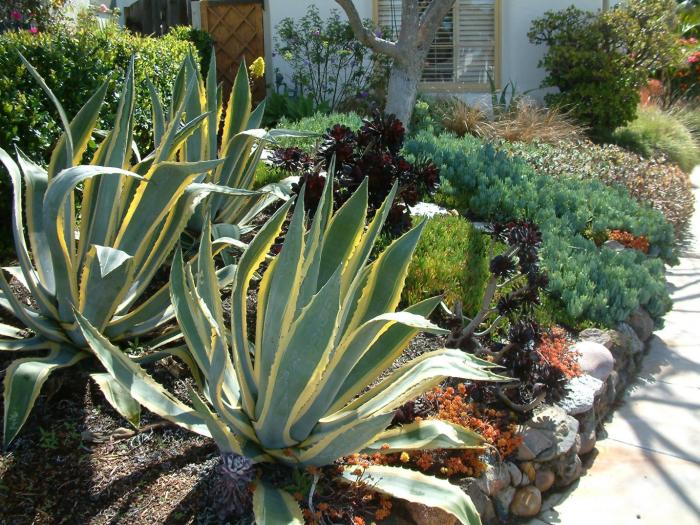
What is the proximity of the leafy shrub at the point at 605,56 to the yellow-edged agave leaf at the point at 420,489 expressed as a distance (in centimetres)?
945

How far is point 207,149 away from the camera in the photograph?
4176 millimetres

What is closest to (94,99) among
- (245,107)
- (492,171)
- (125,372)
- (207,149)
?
(207,149)

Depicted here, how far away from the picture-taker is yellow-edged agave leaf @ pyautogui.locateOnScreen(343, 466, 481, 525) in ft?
8.04

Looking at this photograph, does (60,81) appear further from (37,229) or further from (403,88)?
(403,88)

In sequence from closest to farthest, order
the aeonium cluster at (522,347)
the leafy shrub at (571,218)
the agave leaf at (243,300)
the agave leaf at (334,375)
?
the agave leaf at (334,375) → the agave leaf at (243,300) → the aeonium cluster at (522,347) → the leafy shrub at (571,218)

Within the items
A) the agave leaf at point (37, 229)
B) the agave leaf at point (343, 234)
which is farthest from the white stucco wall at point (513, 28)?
the agave leaf at point (343, 234)

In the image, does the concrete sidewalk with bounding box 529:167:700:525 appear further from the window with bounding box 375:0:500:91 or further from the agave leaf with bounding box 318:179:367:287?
the window with bounding box 375:0:500:91

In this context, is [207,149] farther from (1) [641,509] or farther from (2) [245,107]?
(1) [641,509]

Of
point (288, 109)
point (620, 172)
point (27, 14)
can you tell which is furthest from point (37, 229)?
point (288, 109)

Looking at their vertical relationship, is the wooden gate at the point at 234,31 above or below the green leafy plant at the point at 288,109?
above

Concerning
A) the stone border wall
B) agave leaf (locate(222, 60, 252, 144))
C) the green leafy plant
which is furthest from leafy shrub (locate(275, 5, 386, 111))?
the stone border wall

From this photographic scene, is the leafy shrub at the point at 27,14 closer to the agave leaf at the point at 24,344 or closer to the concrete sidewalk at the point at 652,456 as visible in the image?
the agave leaf at the point at 24,344

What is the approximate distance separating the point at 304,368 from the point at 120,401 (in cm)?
80

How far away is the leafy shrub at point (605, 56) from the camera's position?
36.1 ft
